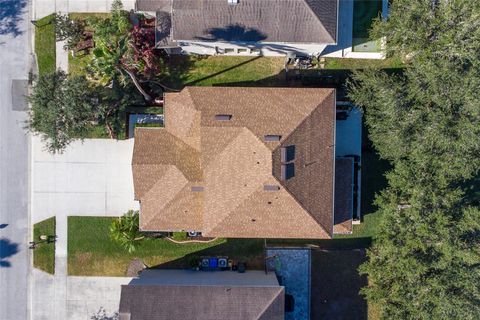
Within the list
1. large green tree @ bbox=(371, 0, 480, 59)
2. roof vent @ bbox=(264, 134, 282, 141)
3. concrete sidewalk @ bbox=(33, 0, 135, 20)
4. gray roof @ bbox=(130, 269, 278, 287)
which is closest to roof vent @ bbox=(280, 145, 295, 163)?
roof vent @ bbox=(264, 134, 282, 141)

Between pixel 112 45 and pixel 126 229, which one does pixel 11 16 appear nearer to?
pixel 112 45

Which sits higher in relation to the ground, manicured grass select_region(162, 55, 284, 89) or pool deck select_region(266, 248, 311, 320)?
manicured grass select_region(162, 55, 284, 89)

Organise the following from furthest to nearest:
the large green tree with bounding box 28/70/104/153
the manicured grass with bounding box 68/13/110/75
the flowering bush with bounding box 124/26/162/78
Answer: the manicured grass with bounding box 68/13/110/75, the flowering bush with bounding box 124/26/162/78, the large green tree with bounding box 28/70/104/153

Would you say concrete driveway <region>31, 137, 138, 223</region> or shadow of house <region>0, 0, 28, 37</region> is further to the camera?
concrete driveway <region>31, 137, 138, 223</region>

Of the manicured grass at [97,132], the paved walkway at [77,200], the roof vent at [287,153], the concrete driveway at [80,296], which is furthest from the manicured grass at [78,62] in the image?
the roof vent at [287,153]

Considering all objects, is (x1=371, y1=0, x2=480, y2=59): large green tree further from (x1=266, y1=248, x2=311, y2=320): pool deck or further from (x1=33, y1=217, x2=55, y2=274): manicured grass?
(x1=33, y1=217, x2=55, y2=274): manicured grass

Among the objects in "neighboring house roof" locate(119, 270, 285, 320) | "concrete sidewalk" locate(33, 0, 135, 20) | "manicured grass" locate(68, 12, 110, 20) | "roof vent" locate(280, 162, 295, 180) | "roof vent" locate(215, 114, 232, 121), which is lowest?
"neighboring house roof" locate(119, 270, 285, 320)

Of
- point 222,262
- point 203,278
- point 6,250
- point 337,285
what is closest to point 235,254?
point 222,262
